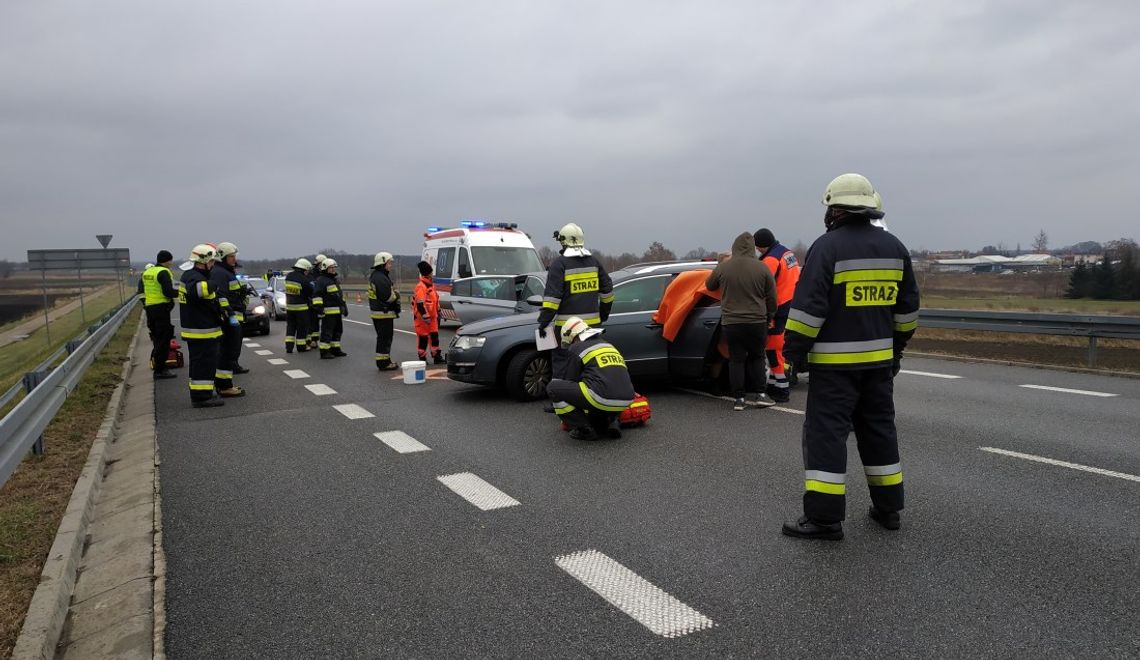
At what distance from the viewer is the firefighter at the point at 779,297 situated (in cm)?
837

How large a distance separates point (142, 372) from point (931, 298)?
26771 mm

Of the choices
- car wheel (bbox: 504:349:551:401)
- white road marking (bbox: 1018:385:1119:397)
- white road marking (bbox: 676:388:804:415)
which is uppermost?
car wheel (bbox: 504:349:551:401)

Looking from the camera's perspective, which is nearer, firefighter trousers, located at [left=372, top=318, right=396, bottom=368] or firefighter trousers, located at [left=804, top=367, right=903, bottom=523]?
firefighter trousers, located at [left=804, top=367, right=903, bottom=523]

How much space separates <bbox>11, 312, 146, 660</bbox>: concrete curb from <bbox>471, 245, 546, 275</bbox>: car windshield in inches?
462

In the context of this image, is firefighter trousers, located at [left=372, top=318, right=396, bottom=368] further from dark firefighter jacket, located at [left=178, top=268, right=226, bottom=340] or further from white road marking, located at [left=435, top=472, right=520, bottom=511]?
white road marking, located at [left=435, top=472, right=520, bottom=511]

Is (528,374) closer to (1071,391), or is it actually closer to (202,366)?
(202,366)

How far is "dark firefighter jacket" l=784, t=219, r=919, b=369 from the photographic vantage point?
400 centimetres

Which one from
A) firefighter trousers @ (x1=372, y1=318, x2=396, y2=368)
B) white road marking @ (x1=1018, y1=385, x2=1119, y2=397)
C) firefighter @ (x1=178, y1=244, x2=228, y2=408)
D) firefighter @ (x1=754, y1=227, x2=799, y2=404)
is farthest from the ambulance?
white road marking @ (x1=1018, y1=385, x2=1119, y2=397)

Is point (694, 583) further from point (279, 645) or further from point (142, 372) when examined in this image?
point (142, 372)

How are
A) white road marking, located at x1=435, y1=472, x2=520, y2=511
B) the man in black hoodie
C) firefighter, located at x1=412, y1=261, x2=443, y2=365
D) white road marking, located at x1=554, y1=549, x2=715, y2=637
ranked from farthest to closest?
firefighter, located at x1=412, y1=261, x2=443, y2=365 < the man in black hoodie < white road marking, located at x1=435, y1=472, x2=520, y2=511 < white road marking, located at x1=554, y1=549, x2=715, y2=637

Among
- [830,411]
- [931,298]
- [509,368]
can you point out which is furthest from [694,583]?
[931,298]

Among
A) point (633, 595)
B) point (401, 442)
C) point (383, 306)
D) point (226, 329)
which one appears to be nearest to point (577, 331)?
point (401, 442)

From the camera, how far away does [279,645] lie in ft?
10.3

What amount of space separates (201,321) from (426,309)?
3916 mm
